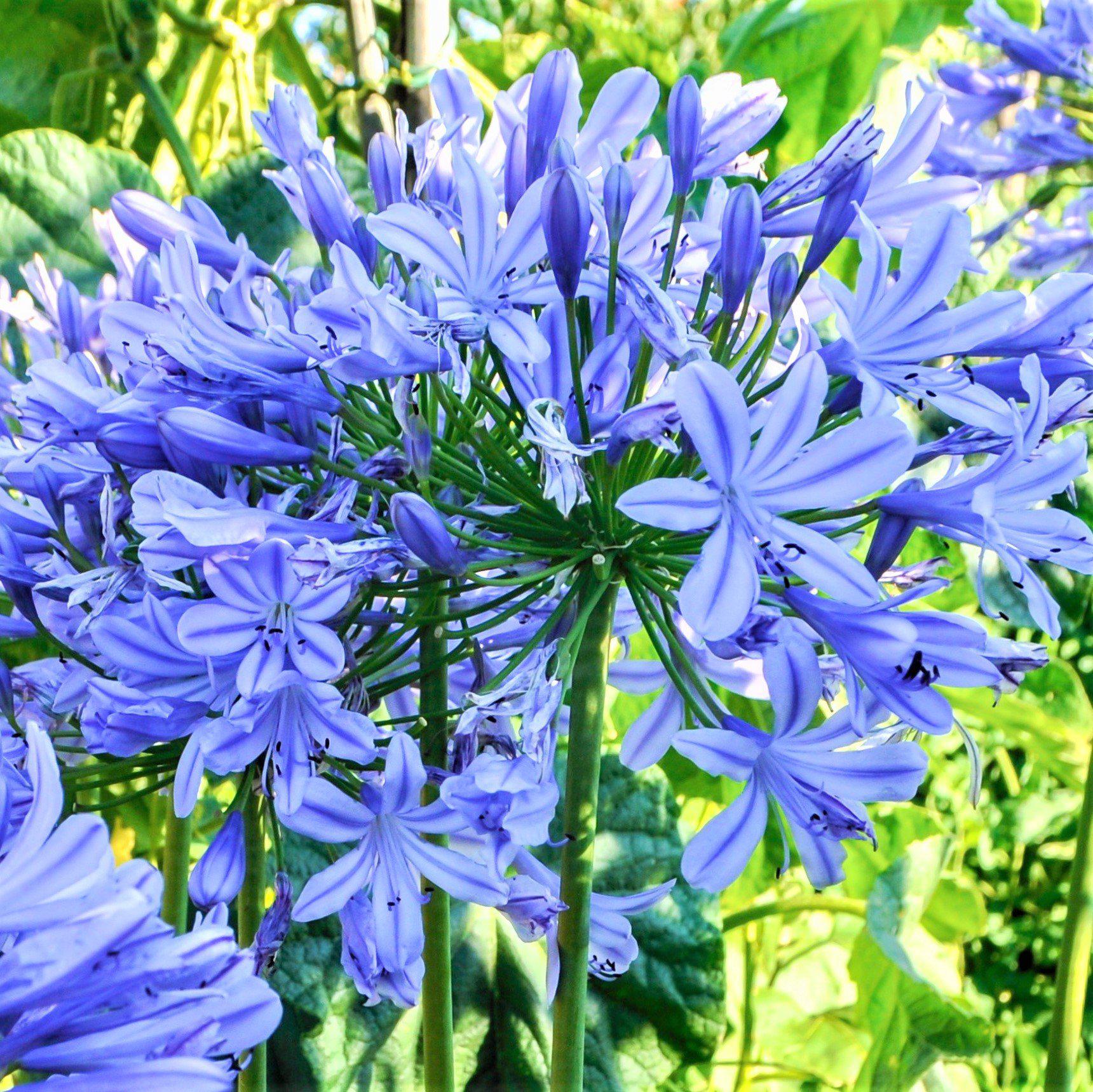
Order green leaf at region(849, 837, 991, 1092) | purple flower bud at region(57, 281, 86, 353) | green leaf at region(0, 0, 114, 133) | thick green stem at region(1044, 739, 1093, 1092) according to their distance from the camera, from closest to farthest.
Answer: purple flower bud at region(57, 281, 86, 353) → thick green stem at region(1044, 739, 1093, 1092) → green leaf at region(849, 837, 991, 1092) → green leaf at region(0, 0, 114, 133)

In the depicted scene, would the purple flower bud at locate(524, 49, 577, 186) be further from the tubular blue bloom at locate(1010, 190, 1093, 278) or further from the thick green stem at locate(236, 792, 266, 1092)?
the tubular blue bloom at locate(1010, 190, 1093, 278)

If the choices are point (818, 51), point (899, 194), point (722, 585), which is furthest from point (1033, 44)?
point (722, 585)

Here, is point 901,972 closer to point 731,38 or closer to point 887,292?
point 887,292

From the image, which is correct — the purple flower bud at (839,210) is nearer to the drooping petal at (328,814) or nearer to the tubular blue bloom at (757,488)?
the tubular blue bloom at (757,488)

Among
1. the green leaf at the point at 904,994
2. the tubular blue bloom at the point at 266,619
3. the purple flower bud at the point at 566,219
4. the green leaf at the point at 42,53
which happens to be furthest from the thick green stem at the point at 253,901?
the green leaf at the point at 42,53

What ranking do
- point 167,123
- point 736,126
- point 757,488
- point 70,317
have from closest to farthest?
point 757,488 < point 736,126 < point 70,317 < point 167,123

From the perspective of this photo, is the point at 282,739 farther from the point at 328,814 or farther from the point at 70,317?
the point at 70,317

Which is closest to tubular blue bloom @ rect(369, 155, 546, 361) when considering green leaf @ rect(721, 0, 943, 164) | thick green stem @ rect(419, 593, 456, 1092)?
thick green stem @ rect(419, 593, 456, 1092)
